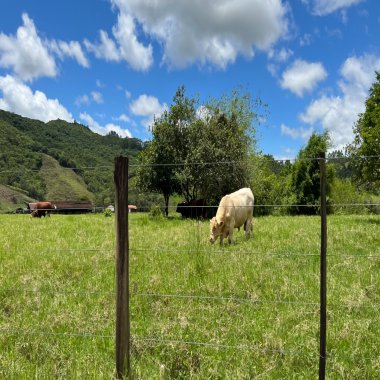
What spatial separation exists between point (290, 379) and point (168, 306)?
2.50m

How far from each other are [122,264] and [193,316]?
206 centimetres

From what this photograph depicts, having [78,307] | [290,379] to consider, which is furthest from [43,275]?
[290,379]

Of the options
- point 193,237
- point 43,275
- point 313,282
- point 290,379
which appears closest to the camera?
→ point 290,379

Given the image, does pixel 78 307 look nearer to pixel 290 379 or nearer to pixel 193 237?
pixel 290 379

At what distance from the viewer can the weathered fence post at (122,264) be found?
13.1 ft

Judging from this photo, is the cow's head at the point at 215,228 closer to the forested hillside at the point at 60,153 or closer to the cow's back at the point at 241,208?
the cow's back at the point at 241,208

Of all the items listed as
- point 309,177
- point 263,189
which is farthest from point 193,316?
point 309,177

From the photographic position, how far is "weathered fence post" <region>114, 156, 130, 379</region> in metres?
4.00

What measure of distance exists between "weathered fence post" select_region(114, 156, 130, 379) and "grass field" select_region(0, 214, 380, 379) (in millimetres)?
217

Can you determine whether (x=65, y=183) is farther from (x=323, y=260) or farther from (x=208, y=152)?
(x=323, y=260)

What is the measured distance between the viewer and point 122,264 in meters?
4.04

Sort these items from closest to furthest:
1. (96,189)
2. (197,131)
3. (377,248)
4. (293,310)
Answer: (293,310), (377,248), (197,131), (96,189)


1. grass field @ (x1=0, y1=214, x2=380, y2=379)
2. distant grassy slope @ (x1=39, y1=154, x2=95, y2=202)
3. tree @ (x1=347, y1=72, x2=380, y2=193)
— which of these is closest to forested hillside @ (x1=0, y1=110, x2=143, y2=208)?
distant grassy slope @ (x1=39, y1=154, x2=95, y2=202)

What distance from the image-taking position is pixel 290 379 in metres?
4.07
